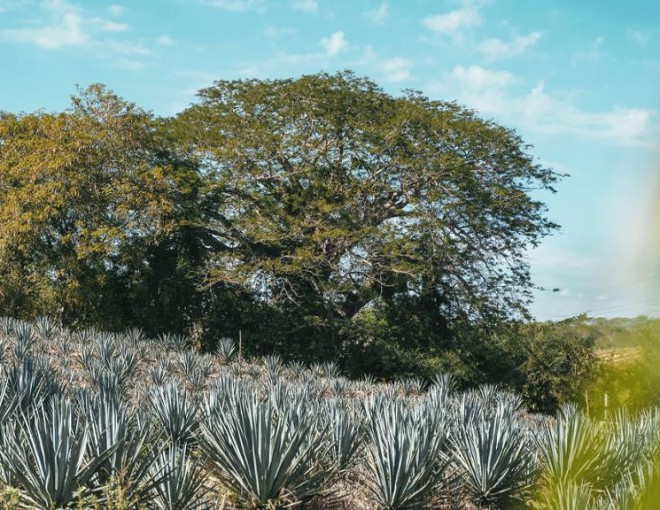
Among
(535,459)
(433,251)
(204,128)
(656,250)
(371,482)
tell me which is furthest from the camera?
(204,128)

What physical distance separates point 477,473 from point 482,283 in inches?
726

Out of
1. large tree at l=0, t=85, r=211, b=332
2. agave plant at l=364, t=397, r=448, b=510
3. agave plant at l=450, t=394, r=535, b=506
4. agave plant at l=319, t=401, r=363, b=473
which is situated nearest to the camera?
agave plant at l=364, t=397, r=448, b=510

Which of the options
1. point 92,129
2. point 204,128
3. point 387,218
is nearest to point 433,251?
point 387,218

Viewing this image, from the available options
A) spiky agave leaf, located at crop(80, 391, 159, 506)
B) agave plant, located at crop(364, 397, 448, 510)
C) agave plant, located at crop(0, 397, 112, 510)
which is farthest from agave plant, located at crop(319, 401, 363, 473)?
agave plant, located at crop(0, 397, 112, 510)

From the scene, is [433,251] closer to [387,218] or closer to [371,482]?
[387,218]

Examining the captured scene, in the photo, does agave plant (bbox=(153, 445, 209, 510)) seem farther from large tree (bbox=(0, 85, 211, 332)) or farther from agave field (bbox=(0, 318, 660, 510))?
large tree (bbox=(0, 85, 211, 332))

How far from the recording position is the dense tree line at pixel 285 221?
23.1 metres

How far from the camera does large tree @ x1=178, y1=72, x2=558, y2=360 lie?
2339 centimetres

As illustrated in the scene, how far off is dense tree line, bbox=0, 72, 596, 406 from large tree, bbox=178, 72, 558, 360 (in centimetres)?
6

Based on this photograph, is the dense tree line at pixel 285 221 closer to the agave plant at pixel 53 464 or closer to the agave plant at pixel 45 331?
the agave plant at pixel 45 331

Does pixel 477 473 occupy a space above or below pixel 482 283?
below

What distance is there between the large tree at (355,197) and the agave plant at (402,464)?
55.4 feet

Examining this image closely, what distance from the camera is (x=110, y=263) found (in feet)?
77.7

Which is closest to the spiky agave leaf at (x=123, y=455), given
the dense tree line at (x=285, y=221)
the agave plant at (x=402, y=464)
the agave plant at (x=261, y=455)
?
the agave plant at (x=261, y=455)
